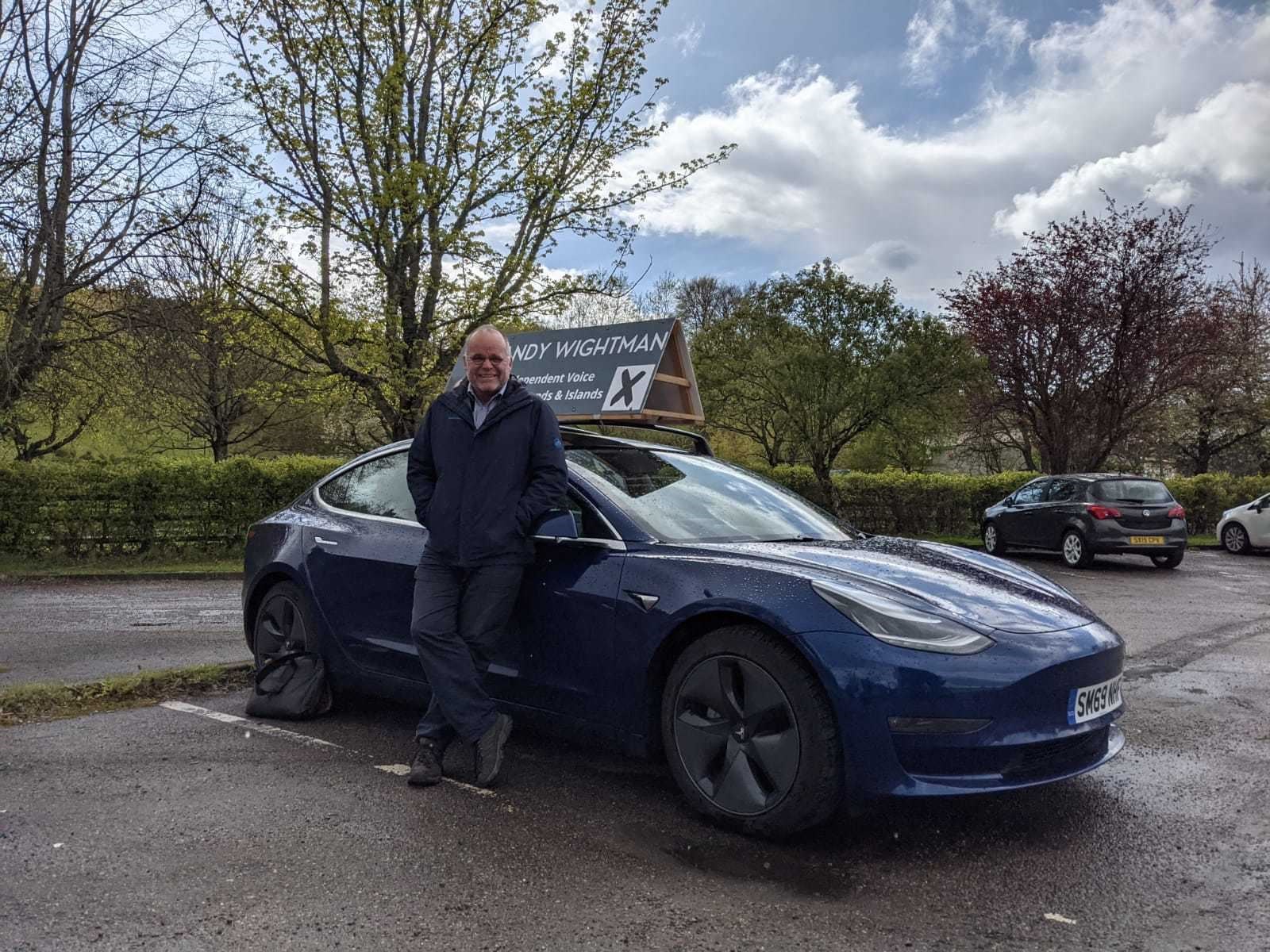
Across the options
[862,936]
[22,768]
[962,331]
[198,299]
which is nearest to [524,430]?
[862,936]

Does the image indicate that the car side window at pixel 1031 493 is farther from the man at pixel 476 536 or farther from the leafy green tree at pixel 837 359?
the man at pixel 476 536

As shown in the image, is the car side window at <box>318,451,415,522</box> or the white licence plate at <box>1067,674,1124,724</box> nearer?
the white licence plate at <box>1067,674,1124,724</box>

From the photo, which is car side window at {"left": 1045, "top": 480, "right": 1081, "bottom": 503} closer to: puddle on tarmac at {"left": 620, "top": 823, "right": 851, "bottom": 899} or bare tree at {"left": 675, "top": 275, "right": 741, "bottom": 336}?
puddle on tarmac at {"left": 620, "top": 823, "right": 851, "bottom": 899}

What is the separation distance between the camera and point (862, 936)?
109 inches

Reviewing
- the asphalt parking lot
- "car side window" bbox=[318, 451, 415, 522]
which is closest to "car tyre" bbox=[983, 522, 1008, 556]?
the asphalt parking lot

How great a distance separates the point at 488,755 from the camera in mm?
4062

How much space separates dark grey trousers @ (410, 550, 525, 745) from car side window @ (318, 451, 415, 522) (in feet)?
2.64

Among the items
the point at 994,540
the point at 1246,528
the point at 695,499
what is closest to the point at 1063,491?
the point at 994,540

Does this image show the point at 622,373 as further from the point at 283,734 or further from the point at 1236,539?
the point at 1236,539

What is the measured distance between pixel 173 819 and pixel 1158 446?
42723 mm

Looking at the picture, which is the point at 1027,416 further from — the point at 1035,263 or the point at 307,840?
the point at 307,840

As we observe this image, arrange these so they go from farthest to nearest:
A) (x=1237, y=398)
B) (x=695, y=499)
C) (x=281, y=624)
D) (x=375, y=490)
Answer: (x=1237, y=398) → (x=281, y=624) → (x=375, y=490) → (x=695, y=499)

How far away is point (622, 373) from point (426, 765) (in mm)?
6608

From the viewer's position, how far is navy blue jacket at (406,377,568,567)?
406cm
